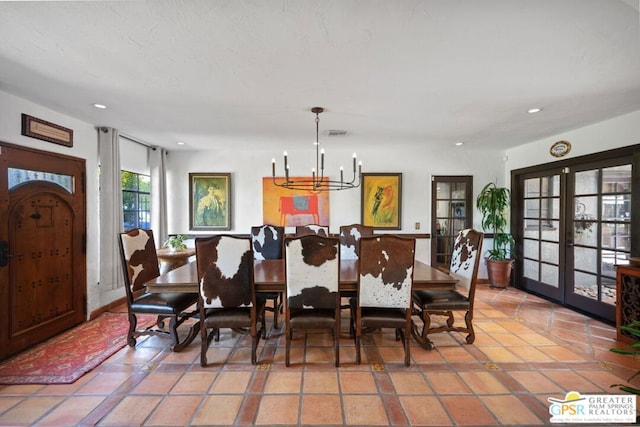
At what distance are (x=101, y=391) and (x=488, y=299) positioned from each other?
14.8 feet

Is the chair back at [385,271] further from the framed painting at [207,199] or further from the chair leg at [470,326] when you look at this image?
the framed painting at [207,199]

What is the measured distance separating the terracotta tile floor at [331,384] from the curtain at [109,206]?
48.2 inches

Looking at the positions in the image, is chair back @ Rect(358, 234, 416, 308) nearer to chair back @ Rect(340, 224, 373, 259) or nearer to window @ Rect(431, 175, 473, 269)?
chair back @ Rect(340, 224, 373, 259)

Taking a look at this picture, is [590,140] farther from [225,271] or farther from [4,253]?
[4,253]

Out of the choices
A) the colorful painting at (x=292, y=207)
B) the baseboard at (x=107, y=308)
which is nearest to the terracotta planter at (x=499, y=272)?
the colorful painting at (x=292, y=207)

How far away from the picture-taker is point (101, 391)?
2.10 meters

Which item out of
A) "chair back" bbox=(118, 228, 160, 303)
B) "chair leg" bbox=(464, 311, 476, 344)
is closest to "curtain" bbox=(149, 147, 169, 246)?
"chair back" bbox=(118, 228, 160, 303)

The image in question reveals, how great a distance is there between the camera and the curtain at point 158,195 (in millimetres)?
4715

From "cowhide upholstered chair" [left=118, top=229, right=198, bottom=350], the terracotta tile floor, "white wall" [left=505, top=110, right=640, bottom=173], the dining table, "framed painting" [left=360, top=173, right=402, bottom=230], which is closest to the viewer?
the terracotta tile floor

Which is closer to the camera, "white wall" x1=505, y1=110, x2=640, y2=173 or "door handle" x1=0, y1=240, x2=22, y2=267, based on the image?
"door handle" x1=0, y1=240, x2=22, y2=267

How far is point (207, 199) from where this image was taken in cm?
504

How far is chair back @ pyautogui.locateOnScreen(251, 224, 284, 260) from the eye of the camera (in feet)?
12.1

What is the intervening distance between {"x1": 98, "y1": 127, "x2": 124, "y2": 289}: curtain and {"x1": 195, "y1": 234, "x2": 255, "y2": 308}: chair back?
6.79 ft

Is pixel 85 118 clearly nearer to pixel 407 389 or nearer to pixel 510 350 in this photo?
pixel 407 389
